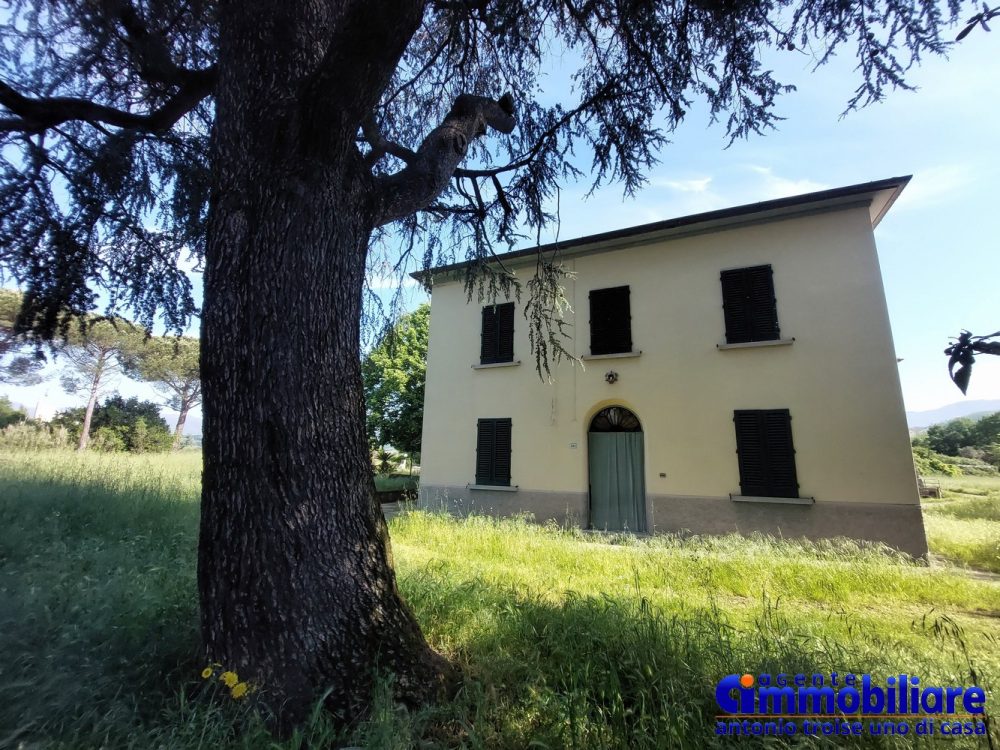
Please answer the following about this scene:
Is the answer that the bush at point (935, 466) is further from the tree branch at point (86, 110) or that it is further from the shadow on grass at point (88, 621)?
the tree branch at point (86, 110)

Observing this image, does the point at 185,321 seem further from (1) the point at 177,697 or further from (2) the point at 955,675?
(2) the point at 955,675

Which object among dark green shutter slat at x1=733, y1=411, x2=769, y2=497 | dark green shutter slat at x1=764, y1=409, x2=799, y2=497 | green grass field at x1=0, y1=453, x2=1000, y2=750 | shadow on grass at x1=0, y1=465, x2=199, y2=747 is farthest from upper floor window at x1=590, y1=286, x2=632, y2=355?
shadow on grass at x1=0, y1=465, x2=199, y2=747

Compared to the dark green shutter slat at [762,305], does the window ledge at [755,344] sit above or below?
below

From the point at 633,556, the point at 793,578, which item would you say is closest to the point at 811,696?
the point at 793,578

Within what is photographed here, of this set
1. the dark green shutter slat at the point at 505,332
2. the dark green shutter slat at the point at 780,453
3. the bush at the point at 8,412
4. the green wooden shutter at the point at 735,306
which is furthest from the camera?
the bush at the point at 8,412

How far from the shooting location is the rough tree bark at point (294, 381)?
1.91m

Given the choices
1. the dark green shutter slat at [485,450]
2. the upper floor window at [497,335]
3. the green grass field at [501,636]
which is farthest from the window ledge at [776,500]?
the upper floor window at [497,335]

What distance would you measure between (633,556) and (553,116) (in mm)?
5436

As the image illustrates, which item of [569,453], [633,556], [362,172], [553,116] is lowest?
[633,556]

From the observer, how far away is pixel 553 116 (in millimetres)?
4707

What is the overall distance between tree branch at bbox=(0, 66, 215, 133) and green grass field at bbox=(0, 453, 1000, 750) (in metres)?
3.25

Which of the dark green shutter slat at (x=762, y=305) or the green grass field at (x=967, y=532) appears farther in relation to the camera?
the dark green shutter slat at (x=762, y=305)

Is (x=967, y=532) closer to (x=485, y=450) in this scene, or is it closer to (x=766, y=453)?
(x=766, y=453)

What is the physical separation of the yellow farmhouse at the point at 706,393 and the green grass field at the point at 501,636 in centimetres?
237
